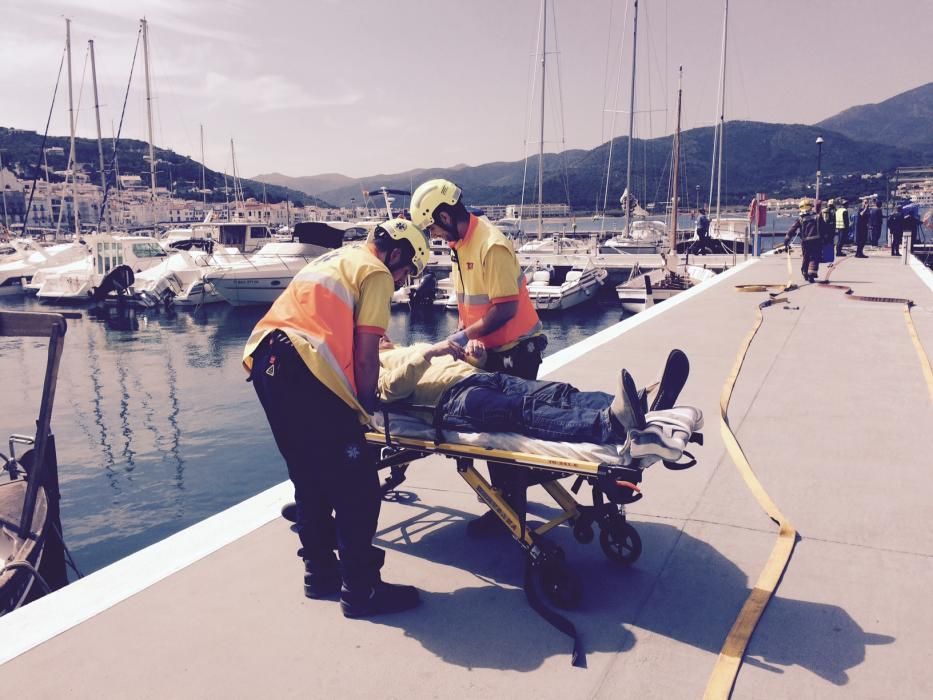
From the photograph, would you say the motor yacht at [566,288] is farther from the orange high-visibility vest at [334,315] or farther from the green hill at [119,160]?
the green hill at [119,160]

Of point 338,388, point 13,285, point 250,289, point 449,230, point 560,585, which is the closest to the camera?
point 338,388

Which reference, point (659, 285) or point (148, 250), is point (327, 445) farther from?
point (148, 250)

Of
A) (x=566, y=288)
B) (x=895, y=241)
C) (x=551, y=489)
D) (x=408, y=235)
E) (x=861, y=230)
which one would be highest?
(x=408, y=235)

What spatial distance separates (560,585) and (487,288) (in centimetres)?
176

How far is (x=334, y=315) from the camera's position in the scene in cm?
322

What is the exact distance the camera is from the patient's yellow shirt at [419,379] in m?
3.74

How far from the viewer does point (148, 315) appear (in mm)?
32406

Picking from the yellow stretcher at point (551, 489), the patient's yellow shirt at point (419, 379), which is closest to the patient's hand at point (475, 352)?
the patient's yellow shirt at point (419, 379)

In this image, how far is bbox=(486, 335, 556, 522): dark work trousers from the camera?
3.70 metres

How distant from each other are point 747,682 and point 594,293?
28.4m

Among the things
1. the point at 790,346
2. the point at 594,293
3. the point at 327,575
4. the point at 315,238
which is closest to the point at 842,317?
the point at 790,346

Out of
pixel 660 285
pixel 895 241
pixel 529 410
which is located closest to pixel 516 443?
pixel 529 410

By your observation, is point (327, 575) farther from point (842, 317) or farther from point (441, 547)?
point (842, 317)

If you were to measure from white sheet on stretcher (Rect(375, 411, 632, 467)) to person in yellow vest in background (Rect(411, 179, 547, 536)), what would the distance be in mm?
578
